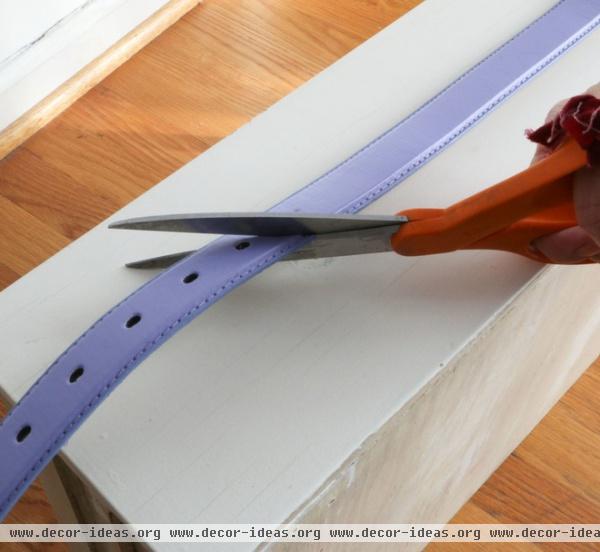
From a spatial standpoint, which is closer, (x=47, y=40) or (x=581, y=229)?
(x=581, y=229)

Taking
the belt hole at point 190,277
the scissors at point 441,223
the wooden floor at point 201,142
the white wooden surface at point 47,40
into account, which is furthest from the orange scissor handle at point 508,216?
the white wooden surface at point 47,40

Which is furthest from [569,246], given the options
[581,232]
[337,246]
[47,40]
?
[47,40]

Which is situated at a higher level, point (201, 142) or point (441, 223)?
point (441, 223)

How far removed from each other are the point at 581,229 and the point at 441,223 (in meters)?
0.08

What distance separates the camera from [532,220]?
0.51 meters

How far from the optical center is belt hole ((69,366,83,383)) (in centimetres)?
43

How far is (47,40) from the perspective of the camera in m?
1.09

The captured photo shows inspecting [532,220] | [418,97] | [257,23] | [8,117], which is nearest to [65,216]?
[8,117]

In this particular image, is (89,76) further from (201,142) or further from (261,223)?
(261,223)

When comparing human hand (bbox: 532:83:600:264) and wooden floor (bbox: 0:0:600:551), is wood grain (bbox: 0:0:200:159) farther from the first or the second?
human hand (bbox: 532:83:600:264)

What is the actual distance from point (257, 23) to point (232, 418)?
2.95ft

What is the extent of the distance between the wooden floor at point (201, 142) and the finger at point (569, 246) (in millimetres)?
447

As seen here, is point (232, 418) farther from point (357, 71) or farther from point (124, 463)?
point (357, 71)

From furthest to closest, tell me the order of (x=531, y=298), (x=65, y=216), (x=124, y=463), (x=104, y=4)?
1. (x=104, y=4)
2. (x=65, y=216)
3. (x=531, y=298)
4. (x=124, y=463)
